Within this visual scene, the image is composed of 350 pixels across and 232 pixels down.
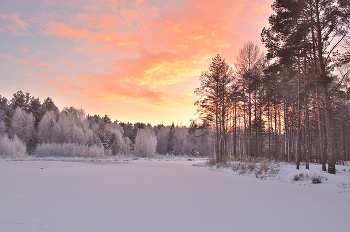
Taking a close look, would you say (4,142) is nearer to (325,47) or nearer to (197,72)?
(197,72)

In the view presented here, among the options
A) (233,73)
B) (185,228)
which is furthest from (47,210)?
(233,73)

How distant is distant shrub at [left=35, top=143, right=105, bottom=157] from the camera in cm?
3694

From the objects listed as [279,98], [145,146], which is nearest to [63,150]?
[145,146]

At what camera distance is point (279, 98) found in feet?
61.2

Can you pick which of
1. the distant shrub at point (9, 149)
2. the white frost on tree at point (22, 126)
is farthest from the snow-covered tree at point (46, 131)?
the distant shrub at point (9, 149)

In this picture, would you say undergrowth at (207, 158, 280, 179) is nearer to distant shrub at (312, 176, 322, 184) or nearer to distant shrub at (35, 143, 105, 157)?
distant shrub at (312, 176, 322, 184)

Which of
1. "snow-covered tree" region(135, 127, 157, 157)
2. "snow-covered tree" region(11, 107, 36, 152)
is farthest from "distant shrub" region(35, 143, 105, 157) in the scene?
"snow-covered tree" region(135, 127, 157, 157)

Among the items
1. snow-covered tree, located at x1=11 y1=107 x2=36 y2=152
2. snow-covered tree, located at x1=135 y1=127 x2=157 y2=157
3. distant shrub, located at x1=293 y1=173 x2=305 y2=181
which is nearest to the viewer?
distant shrub, located at x1=293 y1=173 x2=305 y2=181

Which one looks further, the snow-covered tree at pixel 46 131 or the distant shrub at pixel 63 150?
the snow-covered tree at pixel 46 131

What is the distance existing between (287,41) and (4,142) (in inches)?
1503

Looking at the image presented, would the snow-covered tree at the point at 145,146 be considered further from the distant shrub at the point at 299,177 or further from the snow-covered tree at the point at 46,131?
the distant shrub at the point at 299,177

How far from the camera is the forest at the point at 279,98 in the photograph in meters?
10.9

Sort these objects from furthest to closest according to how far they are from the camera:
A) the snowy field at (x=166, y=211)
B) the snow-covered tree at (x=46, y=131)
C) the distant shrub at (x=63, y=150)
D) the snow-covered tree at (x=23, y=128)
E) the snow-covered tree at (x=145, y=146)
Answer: the snow-covered tree at (x=145, y=146) < the snow-covered tree at (x=46, y=131) < the snow-covered tree at (x=23, y=128) < the distant shrub at (x=63, y=150) < the snowy field at (x=166, y=211)

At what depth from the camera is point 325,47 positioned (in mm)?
11336
